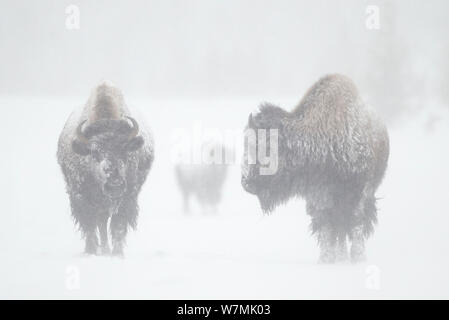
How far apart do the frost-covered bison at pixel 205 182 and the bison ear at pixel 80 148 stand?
8763 millimetres

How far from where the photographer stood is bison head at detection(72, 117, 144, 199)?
37.0 feet

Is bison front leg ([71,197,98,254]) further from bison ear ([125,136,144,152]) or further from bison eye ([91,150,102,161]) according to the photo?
bison ear ([125,136,144,152])

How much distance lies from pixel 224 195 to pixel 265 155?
14268mm

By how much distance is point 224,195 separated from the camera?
84.0ft

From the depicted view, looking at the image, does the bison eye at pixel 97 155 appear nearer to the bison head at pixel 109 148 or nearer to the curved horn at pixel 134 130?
the bison head at pixel 109 148

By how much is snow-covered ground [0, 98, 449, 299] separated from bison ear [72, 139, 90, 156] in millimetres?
1644

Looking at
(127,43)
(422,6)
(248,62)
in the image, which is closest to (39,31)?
(127,43)

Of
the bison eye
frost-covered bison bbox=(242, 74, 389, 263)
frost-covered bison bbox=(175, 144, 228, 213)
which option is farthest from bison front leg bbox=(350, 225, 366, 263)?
frost-covered bison bbox=(175, 144, 228, 213)

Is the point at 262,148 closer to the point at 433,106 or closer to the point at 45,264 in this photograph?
the point at 45,264

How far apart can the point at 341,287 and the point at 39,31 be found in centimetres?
9754

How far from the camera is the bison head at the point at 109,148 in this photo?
37.0 ft

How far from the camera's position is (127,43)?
9812cm

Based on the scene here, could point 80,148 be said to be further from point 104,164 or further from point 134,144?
point 134,144

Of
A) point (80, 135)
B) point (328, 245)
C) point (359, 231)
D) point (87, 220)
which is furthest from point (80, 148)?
point (359, 231)
